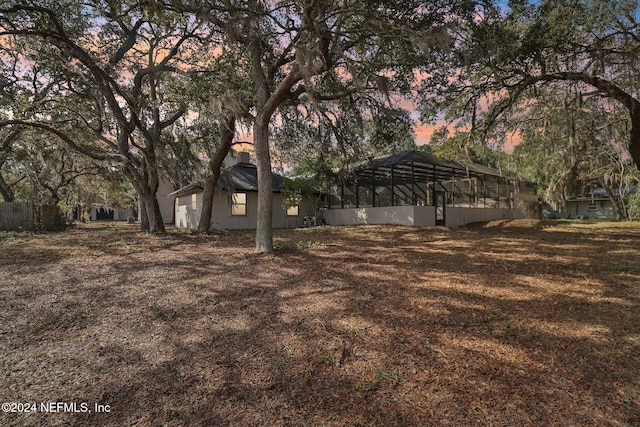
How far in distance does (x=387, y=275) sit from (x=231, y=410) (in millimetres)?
3441

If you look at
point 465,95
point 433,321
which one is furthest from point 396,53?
point 433,321

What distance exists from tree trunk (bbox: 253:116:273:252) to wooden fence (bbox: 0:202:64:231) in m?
13.8

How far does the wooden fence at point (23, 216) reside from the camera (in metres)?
14.1

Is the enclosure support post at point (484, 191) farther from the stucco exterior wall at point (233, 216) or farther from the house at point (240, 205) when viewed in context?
the stucco exterior wall at point (233, 216)

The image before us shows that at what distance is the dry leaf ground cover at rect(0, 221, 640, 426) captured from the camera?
2.16 metres

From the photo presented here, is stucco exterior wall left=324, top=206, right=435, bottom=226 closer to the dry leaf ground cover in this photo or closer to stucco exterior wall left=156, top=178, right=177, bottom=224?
the dry leaf ground cover

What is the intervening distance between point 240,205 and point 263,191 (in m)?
10.1

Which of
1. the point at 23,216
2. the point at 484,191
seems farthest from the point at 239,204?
the point at 484,191

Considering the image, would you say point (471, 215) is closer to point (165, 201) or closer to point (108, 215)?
point (165, 201)

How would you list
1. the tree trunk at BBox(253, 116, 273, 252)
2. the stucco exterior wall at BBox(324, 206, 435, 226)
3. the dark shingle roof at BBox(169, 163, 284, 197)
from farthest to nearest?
1. the dark shingle roof at BBox(169, 163, 284, 197)
2. the stucco exterior wall at BBox(324, 206, 435, 226)
3. the tree trunk at BBox(253, 116, 273, 252)

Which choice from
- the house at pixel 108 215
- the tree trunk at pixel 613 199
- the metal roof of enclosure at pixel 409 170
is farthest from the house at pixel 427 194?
the house at pixel 108 215

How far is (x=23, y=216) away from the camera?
14430mm

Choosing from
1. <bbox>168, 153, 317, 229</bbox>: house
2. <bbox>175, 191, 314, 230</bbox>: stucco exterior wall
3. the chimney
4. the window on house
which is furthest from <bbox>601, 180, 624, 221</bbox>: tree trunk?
the chimney

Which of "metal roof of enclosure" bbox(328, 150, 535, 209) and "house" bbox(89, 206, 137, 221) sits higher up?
"metal roof of enclosure" bbox(328, 150, 535, 209)
